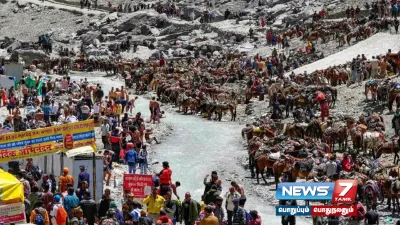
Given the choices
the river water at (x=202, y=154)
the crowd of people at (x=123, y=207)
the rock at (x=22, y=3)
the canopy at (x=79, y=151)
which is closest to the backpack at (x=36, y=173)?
the crowd of people at (x=123, y=207)

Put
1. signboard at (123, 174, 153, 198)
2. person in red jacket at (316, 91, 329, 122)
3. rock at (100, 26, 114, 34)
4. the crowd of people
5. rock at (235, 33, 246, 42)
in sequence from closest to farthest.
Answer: the crowd of people < signboard at (123, 174, 153, 198) < person in red jacket at (316, 91, 329, 122) < rock at (235, 33, 246, 42) < rock at (100, 26, 114, 34)

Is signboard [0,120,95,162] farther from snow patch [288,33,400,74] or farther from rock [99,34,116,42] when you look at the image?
rock [99,34,116,42]

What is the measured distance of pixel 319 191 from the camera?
50.4ft

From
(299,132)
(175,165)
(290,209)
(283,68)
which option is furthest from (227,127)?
(290,209)

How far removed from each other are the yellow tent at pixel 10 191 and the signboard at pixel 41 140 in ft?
14.5

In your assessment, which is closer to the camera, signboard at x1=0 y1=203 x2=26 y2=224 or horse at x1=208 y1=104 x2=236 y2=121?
signboard at x1=0 y1=203 x2=26 y2=224

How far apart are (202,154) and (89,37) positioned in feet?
153

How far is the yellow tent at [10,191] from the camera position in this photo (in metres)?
20.4

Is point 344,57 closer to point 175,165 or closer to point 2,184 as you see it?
point 175,165

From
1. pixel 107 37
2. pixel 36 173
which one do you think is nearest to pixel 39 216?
pixel 36 173

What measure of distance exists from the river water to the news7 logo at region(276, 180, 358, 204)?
10.8m

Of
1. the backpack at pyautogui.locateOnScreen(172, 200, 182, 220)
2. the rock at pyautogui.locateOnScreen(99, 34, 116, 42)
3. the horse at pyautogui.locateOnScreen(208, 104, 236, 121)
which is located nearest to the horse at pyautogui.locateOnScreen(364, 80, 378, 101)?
the horse at pyautogui.locateOnScreen(208, 104, 236, 121)

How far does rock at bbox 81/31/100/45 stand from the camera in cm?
8169

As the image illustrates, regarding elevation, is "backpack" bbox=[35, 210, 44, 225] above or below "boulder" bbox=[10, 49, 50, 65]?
above
